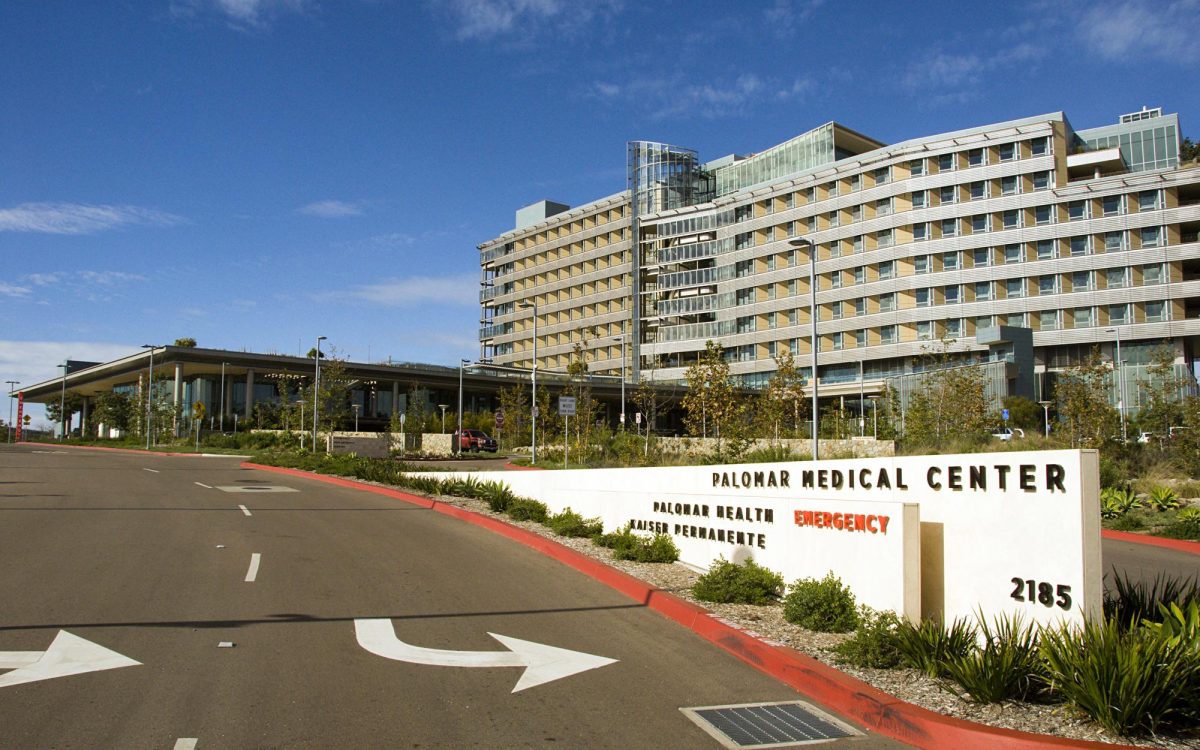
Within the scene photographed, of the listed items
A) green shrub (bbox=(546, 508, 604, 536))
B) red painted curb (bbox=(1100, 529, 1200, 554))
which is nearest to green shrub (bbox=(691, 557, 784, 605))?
green shrub (bbox=(546, 508, 604, 536))

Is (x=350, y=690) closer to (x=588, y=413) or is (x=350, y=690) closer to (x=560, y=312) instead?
(x=588, y=413)

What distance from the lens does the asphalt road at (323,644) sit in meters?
5.80

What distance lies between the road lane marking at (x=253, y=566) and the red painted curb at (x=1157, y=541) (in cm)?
1489

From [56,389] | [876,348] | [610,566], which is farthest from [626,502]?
[56,389]

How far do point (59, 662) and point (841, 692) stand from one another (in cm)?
616

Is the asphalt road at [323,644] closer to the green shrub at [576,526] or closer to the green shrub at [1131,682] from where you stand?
the green shrub at [576,526]

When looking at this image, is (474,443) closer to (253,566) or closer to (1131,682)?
(253,566)

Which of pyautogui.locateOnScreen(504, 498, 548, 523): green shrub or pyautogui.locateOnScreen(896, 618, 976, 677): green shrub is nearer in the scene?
pyautogui.locateOnScreen(896, 618, 976, 677): green shrub

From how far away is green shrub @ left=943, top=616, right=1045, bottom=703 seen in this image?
5977 millimetres

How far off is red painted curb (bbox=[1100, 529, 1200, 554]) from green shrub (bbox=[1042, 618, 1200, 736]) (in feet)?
41.6

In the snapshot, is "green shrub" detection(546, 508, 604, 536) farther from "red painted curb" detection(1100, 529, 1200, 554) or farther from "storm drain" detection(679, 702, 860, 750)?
"red painted curb" detection(1100, 529, 1200, 554)

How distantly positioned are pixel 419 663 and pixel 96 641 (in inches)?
116

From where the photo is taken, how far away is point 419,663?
295 inches

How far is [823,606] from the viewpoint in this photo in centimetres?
858
